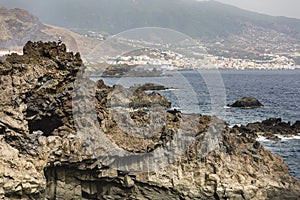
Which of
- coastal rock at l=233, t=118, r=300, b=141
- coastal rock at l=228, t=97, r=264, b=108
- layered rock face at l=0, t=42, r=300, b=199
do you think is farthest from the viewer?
coastal rock at l=228, t=97, r=264, b=108

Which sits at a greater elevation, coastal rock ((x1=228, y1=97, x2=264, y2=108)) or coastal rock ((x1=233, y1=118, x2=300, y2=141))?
coastal rock ((x1=228, y1=97, x2=264, y2=108))

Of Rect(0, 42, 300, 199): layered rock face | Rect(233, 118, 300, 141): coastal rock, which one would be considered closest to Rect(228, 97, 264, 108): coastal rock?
Rect(233, 118, 300, 141): coastal rock

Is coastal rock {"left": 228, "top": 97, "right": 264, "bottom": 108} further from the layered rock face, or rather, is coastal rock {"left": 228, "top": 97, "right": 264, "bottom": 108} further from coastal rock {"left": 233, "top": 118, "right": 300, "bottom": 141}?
the layered rock face

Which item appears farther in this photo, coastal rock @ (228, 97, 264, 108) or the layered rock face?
coastal rock @ (228, 97, 264, 108)

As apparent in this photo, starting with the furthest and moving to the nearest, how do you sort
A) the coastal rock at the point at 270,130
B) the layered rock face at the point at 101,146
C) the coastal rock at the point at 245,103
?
the coastal rock at the point at 245,103 → the coastal rock at the point at 270,130 → the layered rock face at the point at 101,146

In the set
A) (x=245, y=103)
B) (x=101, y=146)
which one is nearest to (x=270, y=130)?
(x=245, y=103)

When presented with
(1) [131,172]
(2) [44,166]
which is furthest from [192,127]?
(2) [44,166]

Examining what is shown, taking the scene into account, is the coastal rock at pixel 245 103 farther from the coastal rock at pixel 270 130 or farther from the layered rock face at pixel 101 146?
the layered rock face at pixel 101 146

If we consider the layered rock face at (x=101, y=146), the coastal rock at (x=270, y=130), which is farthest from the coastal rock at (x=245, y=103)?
the layered rock face at (x=101, y=146)

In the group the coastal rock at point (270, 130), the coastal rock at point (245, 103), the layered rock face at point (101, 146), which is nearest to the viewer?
the layered rock face at point (101, 146)
